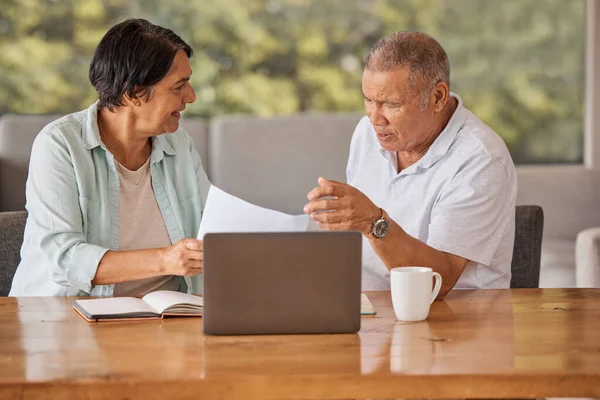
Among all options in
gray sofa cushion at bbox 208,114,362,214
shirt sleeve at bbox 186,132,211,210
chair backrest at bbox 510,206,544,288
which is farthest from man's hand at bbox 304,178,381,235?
gray sofa cushion at bbox 208,114,362,214

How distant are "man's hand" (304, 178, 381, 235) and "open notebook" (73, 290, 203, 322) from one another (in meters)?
0.29

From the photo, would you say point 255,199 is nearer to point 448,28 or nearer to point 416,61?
point 448,28

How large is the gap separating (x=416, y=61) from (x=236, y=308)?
0.85 m

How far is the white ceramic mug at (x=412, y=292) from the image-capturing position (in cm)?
158

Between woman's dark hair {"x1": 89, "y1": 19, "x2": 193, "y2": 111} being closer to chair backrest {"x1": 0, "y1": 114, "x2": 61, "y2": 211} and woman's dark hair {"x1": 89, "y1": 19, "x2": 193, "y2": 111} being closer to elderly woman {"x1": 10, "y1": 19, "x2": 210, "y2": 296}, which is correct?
elderly woman {"x1": 10, "y1": 19, "x2": 210, "y2": 296}

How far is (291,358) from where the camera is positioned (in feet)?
4.48

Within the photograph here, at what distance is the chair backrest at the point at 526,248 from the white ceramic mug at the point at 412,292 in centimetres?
95

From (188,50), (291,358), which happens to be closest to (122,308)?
(291,358)

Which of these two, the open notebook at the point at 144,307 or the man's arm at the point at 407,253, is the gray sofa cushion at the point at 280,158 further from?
the open notebook at the point at 144,307

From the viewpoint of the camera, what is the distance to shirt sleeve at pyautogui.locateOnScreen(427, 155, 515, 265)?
1.98 m

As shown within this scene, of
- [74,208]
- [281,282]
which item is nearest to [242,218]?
[281,282]

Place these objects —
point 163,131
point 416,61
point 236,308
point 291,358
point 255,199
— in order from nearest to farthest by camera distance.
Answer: point 291,358 < point 236,308 < point 416,61 < point 163,131 < point 255,199

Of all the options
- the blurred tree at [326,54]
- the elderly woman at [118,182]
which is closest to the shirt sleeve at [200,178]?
the elderly woman at [118,182]

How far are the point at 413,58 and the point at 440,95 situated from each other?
0.12 m
